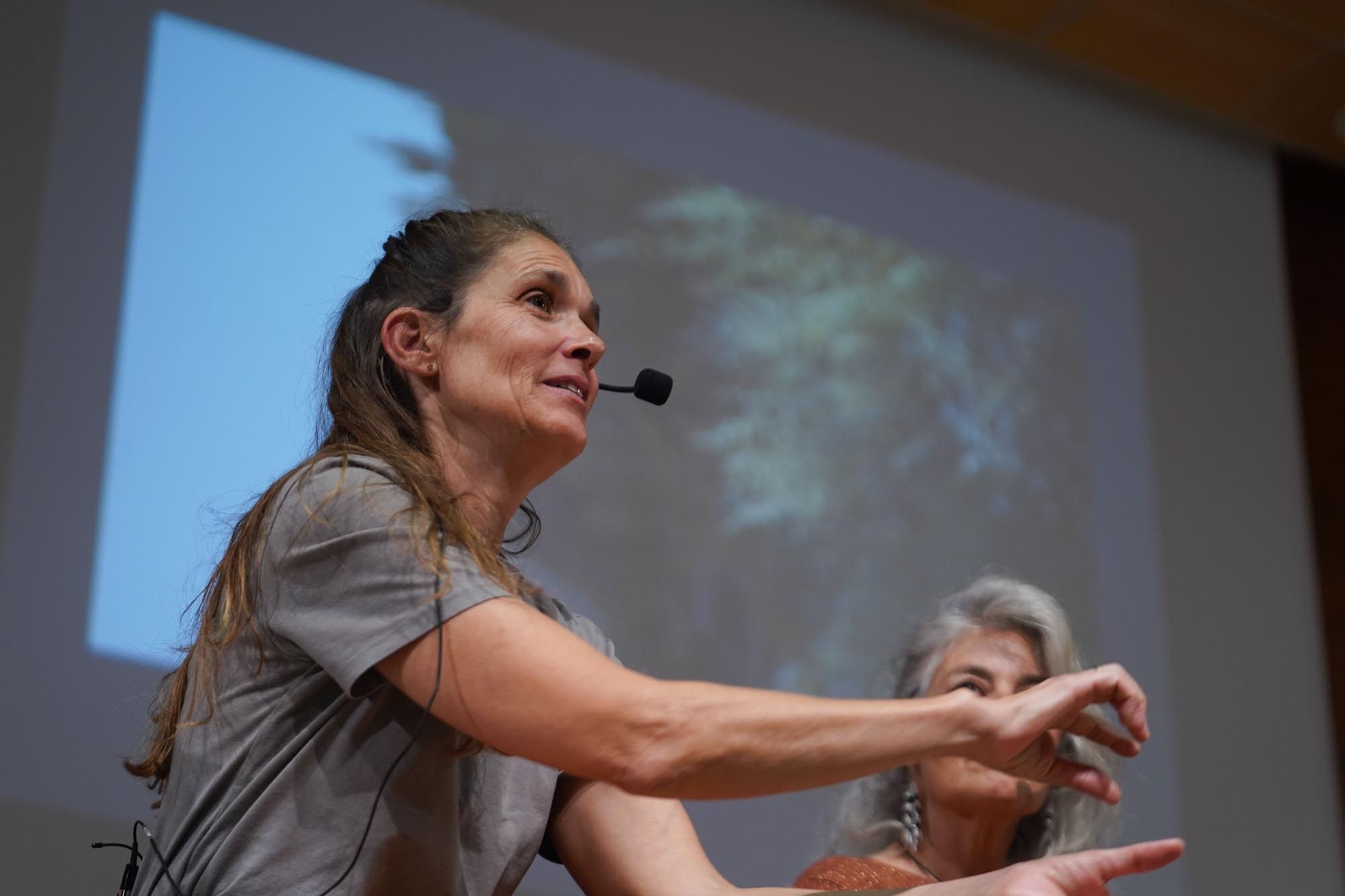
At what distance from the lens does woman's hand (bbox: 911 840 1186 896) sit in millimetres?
1197

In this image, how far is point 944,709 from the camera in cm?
123

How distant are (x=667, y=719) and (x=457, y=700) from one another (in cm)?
18

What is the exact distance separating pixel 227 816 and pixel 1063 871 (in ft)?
2.36

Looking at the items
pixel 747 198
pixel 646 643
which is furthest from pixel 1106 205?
pixel 646 643

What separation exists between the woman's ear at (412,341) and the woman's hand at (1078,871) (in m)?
0.79

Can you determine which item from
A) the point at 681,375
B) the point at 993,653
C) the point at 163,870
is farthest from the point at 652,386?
the point at 681,375

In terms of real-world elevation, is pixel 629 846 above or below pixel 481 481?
below

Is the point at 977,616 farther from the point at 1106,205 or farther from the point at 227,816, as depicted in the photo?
the point at 1106,205

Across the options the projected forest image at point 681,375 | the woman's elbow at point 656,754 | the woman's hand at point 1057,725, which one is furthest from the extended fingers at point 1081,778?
the projected forest image at point 681,375

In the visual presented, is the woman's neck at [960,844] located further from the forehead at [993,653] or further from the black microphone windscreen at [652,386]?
the black microphone windscreen at [652,386]

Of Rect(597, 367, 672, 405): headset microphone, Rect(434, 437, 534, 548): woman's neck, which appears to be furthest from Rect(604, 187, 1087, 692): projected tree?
Rect(434, 437, 534, 548): woman's neck

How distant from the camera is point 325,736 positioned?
1379 millimetres

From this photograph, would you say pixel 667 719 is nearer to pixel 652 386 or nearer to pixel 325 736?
pixel 325 736

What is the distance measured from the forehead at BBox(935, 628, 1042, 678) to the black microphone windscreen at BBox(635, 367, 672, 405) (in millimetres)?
812
